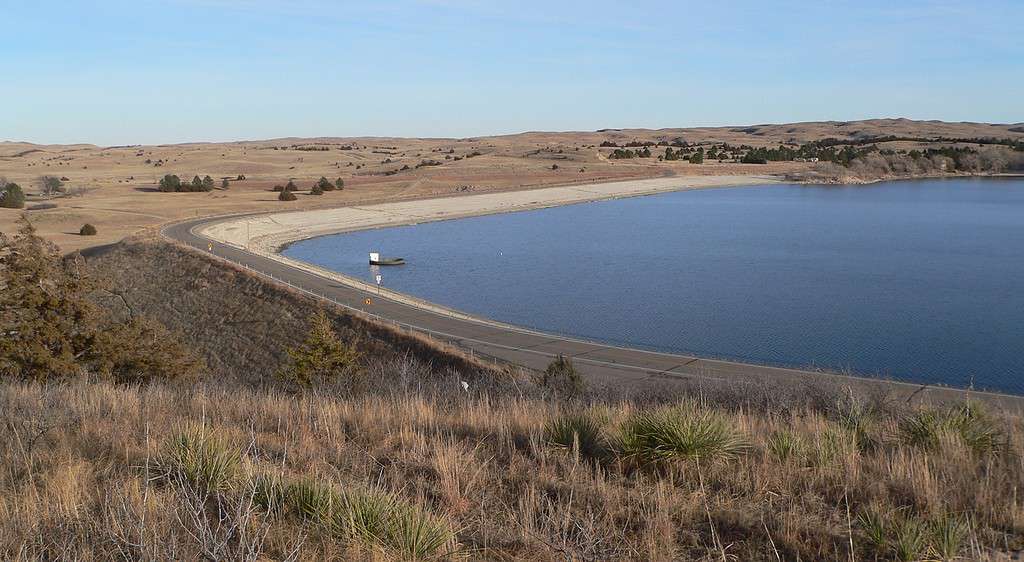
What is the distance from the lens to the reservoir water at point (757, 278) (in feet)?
102

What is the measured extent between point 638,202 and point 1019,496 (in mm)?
94216

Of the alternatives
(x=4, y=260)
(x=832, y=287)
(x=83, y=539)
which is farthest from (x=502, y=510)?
(x=832, y=287)

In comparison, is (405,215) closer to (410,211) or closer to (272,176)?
(410,211)

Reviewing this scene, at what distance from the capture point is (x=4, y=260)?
62.3ft

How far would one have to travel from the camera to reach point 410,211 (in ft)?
279

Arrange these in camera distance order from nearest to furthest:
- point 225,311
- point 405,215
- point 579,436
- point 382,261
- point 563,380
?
1. point 579,436
2. point 563,380
3. point 225,311
4. point 382,261
5. point 405,215

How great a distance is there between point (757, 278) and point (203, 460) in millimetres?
42863

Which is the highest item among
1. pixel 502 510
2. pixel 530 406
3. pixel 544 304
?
pixel 502 510

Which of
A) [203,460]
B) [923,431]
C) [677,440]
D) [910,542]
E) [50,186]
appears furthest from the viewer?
[50,186]

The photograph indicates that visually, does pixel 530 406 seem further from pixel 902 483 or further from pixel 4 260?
pixel 4 260

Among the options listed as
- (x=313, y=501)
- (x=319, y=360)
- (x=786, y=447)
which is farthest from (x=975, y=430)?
(x=319, y=360)

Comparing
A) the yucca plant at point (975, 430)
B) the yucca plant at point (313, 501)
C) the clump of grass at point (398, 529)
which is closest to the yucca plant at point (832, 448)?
the yucca plant at point (975, 430)

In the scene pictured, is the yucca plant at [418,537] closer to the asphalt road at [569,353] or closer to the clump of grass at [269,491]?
the clump of grass at [269,491]

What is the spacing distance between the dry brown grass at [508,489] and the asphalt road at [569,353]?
1189 cm
